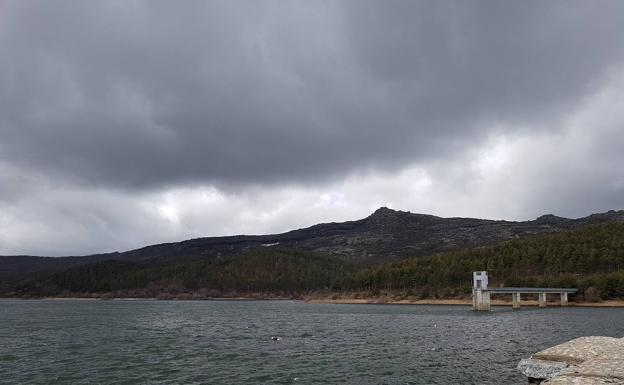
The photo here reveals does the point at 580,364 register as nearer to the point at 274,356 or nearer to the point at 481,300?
the point at 274,356

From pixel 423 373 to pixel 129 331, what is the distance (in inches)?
2981

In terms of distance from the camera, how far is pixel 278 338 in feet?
283

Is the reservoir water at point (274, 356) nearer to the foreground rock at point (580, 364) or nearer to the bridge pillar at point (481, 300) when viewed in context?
the foreground rock at point (580, 364)

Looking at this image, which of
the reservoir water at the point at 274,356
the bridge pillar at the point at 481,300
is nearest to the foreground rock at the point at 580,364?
the reservoir water at the point at 274,356

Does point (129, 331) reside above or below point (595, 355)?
below

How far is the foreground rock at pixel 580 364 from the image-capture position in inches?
1209

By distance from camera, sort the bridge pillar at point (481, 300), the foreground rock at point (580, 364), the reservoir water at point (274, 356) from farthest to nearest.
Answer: the bridge pillar at point (481, 300) → the reservoir water at point (274, 356) → the foreground rock at point (580, 364)

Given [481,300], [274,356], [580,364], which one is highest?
[580,364]

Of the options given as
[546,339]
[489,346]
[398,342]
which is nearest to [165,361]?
[398,342]

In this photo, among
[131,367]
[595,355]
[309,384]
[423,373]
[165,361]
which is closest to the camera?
[595,355]

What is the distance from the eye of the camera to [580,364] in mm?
38938

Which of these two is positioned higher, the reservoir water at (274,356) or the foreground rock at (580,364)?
the foreground rock at (580,364)

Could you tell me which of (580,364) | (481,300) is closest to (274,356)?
(580,364)

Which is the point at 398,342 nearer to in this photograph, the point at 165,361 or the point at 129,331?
the point at 165,361
